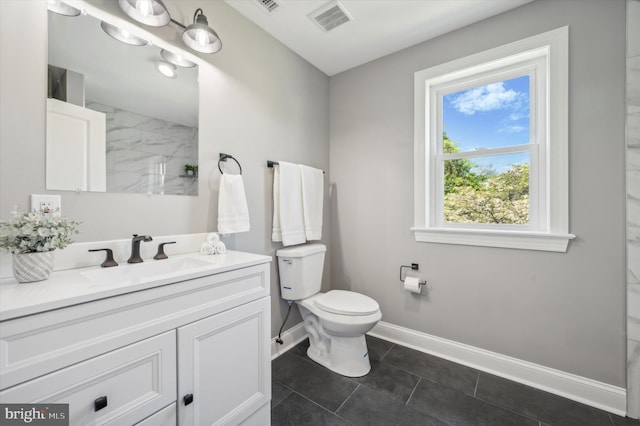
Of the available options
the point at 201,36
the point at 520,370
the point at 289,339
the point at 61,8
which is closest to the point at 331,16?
the point at 201,36

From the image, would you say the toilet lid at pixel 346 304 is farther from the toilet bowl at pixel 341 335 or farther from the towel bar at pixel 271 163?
the towel bar at pixel 271 163

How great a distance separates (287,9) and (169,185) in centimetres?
139

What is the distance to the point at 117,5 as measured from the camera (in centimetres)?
123

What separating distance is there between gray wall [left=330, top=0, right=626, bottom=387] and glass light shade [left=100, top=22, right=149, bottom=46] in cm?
165

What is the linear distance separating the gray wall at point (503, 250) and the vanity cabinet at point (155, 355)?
4.31 feet

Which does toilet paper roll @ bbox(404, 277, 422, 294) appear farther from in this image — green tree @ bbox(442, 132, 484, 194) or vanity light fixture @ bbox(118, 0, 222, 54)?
vanity light fixture @ bbox(118, 0, 222, 54)

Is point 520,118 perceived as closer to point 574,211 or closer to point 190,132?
point 574,211

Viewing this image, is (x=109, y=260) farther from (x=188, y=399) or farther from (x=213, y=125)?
(x=213, y=125)

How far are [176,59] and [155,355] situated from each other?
4.90 ft

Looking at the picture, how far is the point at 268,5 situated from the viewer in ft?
5.51

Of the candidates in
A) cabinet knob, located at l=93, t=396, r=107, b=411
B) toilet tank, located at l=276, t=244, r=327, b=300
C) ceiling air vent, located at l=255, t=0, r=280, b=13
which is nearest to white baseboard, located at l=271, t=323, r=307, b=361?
toilet tank, located at l=276, t=244, r=327, b=300

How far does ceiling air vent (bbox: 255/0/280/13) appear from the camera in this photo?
65.0 inches

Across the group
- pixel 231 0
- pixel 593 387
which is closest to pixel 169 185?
pixel 231 0

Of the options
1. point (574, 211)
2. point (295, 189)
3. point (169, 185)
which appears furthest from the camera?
point (295, 189)
